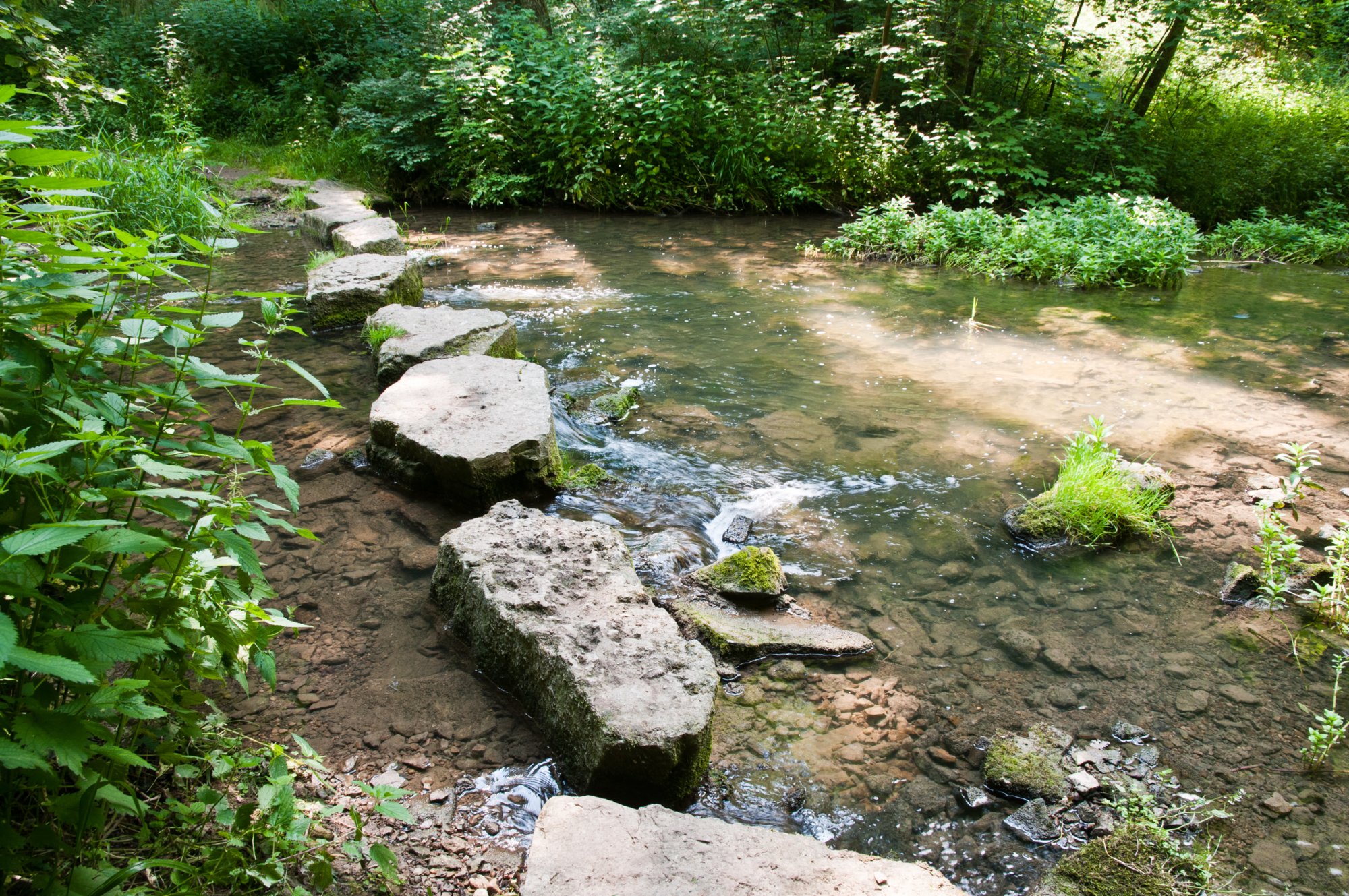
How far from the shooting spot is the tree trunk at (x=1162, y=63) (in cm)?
1023

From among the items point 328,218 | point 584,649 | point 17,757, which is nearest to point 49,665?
point 17,757

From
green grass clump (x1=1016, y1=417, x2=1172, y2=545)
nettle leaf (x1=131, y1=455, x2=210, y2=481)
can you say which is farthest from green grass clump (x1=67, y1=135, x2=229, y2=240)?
green grass clump (x1=1016, y1=417, x2=1172, y2=545)

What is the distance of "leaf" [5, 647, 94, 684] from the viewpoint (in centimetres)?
114

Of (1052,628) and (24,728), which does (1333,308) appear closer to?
(1052,628)

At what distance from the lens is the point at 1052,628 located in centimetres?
312

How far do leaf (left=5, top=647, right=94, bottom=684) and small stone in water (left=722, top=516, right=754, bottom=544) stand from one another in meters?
2.75

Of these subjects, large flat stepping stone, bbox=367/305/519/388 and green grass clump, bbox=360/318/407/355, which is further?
green grass clump, bbox=360/318/407/355

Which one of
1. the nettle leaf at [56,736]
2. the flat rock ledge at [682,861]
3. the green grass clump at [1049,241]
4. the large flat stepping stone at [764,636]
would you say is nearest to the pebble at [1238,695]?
the large flat stepping stone at [764,636]

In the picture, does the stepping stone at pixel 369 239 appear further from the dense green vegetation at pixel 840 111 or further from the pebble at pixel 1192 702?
the pebble at pixel 1192 702

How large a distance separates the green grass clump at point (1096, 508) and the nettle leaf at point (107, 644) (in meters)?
3.47

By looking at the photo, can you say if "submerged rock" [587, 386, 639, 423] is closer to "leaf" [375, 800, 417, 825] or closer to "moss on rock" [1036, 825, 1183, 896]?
"leaf" [375, 800, 417, 825]

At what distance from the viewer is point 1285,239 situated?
901cm

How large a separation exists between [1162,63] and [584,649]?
40.4ft

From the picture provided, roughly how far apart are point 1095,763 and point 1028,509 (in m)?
1.50
